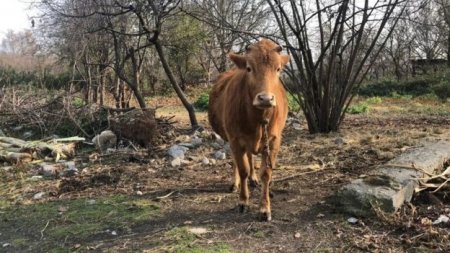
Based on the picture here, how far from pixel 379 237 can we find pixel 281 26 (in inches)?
246

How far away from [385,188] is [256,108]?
1.45m

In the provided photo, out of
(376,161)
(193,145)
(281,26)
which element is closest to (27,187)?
(193,145)

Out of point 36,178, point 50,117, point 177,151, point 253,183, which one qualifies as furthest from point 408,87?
point 36,178

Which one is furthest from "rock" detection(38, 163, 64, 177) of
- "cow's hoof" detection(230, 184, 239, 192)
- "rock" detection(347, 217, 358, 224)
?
"rock" detection(347, 217, 358, 224)

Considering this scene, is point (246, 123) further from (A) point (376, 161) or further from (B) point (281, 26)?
(B) point (281, 26)

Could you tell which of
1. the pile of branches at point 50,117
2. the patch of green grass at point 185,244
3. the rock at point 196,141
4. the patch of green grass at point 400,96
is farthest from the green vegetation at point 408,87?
the patch of green grass at point 185,244

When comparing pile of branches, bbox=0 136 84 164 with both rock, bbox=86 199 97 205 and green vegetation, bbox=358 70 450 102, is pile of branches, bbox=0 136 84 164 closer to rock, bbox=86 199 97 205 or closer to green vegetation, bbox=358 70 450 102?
rock, bbox=86 199 97 205

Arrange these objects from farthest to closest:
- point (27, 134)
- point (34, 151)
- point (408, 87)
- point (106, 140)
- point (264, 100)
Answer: point (408, 87)
point (27, 134)
point (106, 140)
point (34, 151)
point (264, 100)

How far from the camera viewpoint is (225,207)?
547cm

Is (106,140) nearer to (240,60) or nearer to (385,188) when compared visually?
(240,60)

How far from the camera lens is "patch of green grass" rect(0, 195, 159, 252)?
4980 mm

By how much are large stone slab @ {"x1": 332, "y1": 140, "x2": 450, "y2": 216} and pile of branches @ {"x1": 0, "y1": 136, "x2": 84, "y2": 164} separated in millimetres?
5629

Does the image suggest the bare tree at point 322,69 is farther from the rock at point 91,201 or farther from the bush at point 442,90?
the bush at point 442,90

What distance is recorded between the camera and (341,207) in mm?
4883
